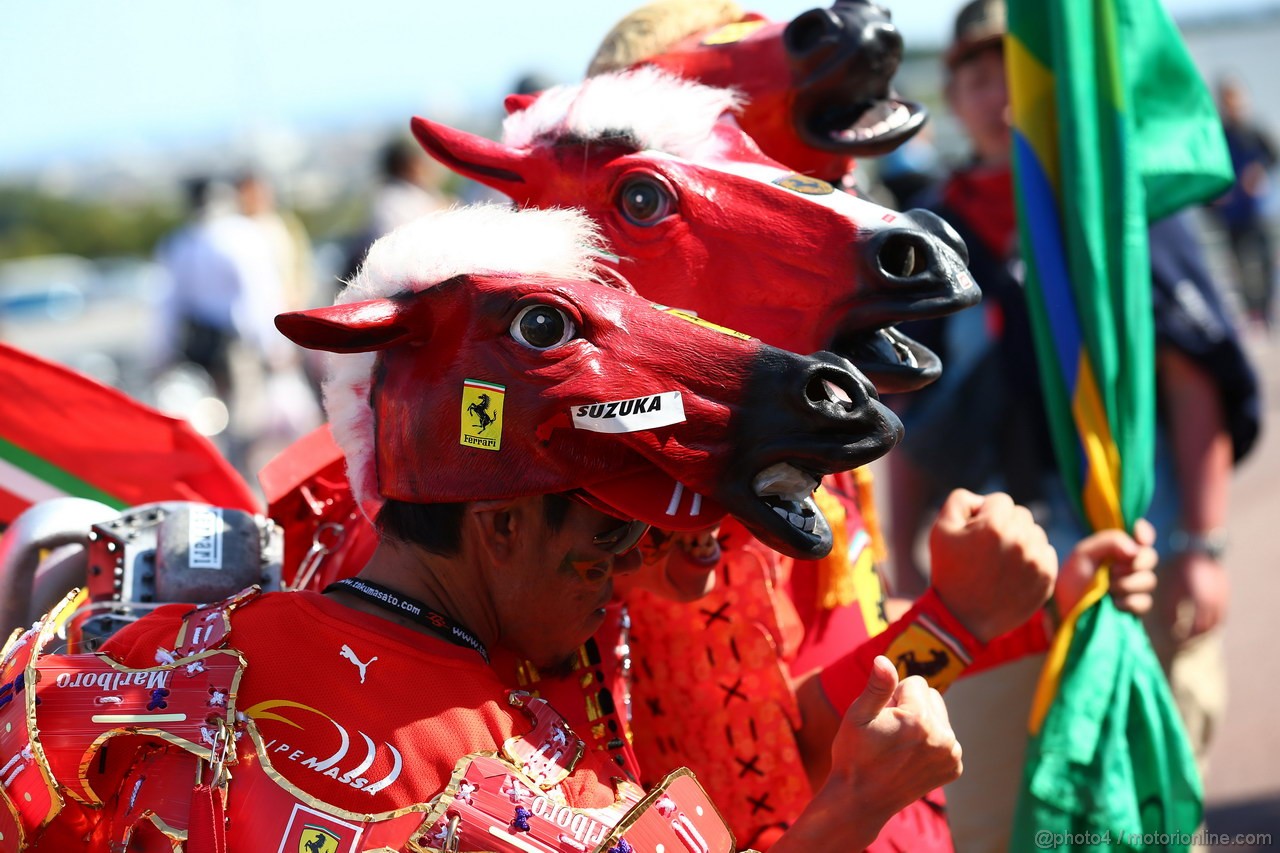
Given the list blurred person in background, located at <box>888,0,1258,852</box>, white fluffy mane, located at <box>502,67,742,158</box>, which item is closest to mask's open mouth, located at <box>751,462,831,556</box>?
white fluffy mane, located at <box>502,67,742,158</box>

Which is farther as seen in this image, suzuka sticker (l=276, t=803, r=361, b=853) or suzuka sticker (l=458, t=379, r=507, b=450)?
suzuka sticker (l=458, t=379, r=507, b=450)

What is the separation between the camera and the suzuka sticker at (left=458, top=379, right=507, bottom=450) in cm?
173

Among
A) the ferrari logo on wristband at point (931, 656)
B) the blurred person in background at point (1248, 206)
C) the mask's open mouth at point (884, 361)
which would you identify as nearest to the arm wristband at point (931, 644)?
the ferrari logo on wristband at point (931, 656)

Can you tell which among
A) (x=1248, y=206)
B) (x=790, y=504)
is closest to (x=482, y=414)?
(x=790, y=504)

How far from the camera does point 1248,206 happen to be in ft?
41.4

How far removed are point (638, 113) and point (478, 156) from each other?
29cm

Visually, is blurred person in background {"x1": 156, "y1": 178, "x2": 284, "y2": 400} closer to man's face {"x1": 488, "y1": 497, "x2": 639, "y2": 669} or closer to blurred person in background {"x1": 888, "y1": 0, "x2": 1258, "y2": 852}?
blurred person in background {"x1": 888, "y1": 0, "x2": 1258, "y2": 852}

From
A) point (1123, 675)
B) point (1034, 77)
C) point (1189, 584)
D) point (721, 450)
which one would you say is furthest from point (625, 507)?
point (1189, 584)

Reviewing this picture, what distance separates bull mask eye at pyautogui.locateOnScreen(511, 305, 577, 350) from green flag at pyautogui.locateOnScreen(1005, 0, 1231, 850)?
1.45m

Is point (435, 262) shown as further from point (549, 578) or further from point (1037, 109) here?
point (1037, 109)

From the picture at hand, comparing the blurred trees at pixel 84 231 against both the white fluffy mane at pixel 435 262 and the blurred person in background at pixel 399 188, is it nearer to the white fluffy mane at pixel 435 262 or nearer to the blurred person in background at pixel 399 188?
the blurred person in background at pixel 399 188

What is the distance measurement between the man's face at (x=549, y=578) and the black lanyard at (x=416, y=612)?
0.07 meters

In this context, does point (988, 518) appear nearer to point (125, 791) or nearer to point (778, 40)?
point (778, 40)

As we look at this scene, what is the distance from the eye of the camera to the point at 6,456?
8.62ft
